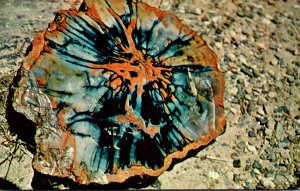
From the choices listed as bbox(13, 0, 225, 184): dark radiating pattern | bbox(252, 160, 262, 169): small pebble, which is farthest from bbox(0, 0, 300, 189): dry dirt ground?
bbox(13, 0, 225, 184): dark radiating pattern

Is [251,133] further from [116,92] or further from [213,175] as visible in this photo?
[116,92]

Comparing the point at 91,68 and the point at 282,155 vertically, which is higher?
the point at 91,68

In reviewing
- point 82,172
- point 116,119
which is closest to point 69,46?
point 116,119

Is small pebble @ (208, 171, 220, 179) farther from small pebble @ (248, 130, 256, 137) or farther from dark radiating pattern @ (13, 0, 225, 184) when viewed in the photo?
small pebble @ (248, 130, 256, 137)

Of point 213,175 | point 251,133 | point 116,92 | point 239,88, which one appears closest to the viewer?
point 116,92

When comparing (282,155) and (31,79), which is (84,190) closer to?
(31,79)

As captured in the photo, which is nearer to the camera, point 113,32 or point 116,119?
point 116,119

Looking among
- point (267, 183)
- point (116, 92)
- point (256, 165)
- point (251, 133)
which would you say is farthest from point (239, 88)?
point (116, 92)

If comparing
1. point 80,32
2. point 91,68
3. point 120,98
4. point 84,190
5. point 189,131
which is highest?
point 80,32

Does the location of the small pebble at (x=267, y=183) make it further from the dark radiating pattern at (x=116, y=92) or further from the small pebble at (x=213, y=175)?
the dark radiating pattern at (x=116, y=92)
